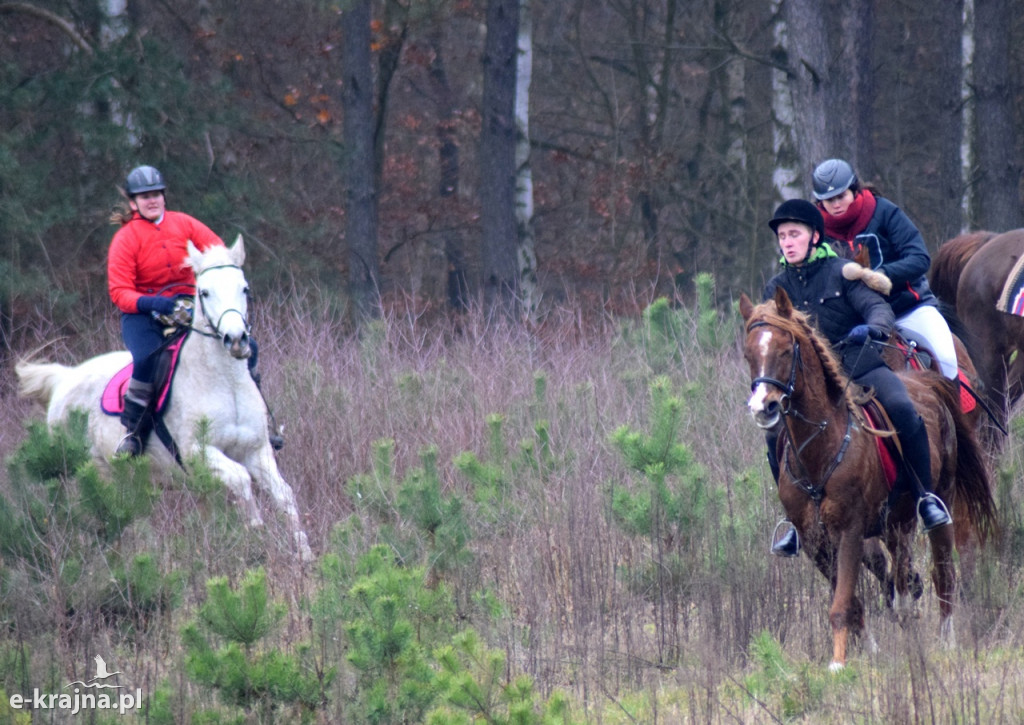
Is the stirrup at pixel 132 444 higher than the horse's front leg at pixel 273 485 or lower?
higher

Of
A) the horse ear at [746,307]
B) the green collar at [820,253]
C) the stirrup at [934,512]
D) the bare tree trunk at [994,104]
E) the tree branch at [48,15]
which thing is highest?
the tree branch at [48,15]

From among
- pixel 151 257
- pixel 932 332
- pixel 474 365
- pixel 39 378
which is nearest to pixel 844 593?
pixel 932 332

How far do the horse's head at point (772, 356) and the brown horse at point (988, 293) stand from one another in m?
5.00

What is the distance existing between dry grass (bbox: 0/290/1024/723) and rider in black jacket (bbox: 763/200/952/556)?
58 centimetres

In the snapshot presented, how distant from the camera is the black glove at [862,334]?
5395 mm

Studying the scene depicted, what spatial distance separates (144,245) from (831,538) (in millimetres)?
5076

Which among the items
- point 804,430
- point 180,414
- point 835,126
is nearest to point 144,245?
point 180,414

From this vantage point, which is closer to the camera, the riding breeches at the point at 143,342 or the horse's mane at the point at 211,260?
the horse's mane at the point at 211,260

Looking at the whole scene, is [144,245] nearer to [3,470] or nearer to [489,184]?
[3,470]

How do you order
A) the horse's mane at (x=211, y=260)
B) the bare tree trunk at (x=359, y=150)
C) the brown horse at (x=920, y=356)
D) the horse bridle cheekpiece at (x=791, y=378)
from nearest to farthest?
1. the horse bridle cheekpiece at (x=791, y=378)
2. the brown horse at (x=920, y=356)
3. the horse's mane at (x=211, y=260)
4. the bare tree trunk at (x=359, y=150)

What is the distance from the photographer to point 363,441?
30.2 ft

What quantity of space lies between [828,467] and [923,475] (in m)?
0.59

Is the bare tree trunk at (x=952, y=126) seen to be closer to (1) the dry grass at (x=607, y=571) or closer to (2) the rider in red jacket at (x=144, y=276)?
(1) the dry grass at (x=607, y=571)

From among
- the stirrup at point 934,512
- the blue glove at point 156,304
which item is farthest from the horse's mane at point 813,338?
the blue glove at point 156,304
